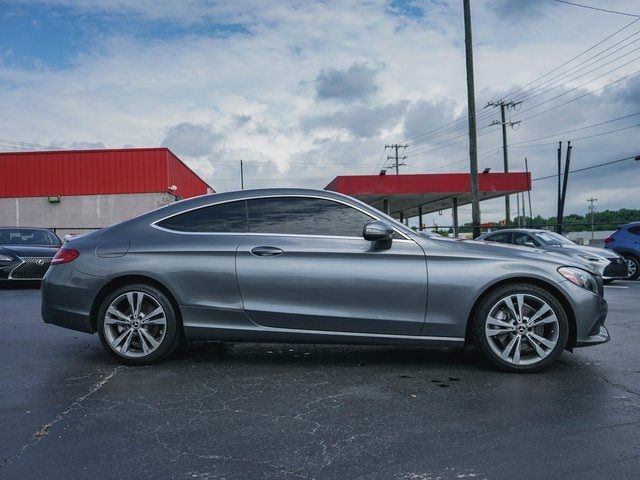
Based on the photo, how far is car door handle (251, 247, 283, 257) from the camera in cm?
462

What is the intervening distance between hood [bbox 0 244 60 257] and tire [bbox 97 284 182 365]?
8.15m

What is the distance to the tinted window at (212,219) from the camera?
4848mm

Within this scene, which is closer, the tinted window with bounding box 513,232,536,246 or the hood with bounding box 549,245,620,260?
the hood with bounding box 549,245,620,260

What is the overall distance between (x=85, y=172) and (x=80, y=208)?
2.00 metres

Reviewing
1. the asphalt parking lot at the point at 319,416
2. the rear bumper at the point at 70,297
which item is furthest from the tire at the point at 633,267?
the rear bumper at the point at 70,297

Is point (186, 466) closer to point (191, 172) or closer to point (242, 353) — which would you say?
point (242, 353)

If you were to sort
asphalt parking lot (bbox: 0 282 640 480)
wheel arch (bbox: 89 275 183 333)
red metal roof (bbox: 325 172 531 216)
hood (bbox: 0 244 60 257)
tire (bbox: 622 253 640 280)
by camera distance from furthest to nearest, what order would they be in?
1. red metal roof (bbox: 325 172 531 216)
2. tire (bbox: 622 253 640 280)
3. hood (bbox: 0 244 60 257)
4. wheel arch (bbox: 89 275 183 333)
5. asphalt parking lot (bbox: 0 282 640 480)

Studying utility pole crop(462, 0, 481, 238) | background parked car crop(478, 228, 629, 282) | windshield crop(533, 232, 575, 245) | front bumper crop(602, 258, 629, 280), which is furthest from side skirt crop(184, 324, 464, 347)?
utility pole crop(462, 0, 481, 238)

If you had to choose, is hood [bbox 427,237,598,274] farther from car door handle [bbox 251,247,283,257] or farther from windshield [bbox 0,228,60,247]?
windshield [bbox 0,228,60,247]

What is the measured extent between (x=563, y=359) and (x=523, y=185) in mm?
27650

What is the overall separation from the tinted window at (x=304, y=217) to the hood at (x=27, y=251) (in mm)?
8778

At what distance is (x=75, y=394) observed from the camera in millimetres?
4055

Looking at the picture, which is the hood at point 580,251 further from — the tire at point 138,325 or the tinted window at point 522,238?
the tire at point 138,325

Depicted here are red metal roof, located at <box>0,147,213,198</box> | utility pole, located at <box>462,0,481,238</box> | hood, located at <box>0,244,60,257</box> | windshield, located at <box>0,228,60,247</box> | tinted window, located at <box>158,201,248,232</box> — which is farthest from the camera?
red metal roof, located at <box>0,147,213,198</box>
